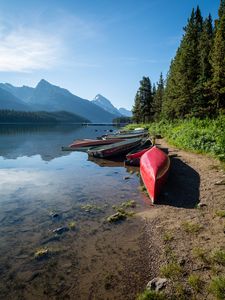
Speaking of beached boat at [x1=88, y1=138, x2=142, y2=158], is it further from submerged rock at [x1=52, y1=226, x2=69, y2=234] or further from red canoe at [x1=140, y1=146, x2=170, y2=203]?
submerged rock at [x1=52, y1=226, x2=69, y2=234]

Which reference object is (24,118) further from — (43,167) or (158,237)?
(158,237)

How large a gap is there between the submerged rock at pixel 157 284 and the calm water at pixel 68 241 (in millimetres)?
384

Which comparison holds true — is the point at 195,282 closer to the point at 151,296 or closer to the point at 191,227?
the point at 151,296

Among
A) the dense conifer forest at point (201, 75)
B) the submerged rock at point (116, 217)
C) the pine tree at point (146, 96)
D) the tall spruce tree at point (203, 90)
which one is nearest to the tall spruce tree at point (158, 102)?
the pine tree at point (146, 96)

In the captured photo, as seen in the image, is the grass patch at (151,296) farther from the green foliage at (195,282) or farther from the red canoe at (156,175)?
the red canoe at (156,175)

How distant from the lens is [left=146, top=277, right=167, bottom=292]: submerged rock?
5.05 m

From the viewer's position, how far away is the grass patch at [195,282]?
188 inches

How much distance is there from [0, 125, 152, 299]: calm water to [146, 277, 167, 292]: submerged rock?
15.1 inches

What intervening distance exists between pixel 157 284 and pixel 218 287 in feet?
4.16

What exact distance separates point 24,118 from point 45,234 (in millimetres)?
200282

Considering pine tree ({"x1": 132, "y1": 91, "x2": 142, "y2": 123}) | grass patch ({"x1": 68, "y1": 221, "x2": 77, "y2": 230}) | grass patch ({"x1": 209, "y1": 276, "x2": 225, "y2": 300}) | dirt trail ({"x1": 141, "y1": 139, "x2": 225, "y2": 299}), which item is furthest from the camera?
pine tree ({"x1": 132, "y1": 91, "x2": 142, "y2": 123})

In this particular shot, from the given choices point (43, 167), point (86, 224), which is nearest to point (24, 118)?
point (43, 167)

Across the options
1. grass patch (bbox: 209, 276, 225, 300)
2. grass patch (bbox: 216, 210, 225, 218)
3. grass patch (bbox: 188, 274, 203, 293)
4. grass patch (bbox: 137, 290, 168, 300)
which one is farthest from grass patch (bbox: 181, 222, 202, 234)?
grass patch (bbox: 137, 290, 168, 300)

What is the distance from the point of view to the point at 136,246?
281 inches
